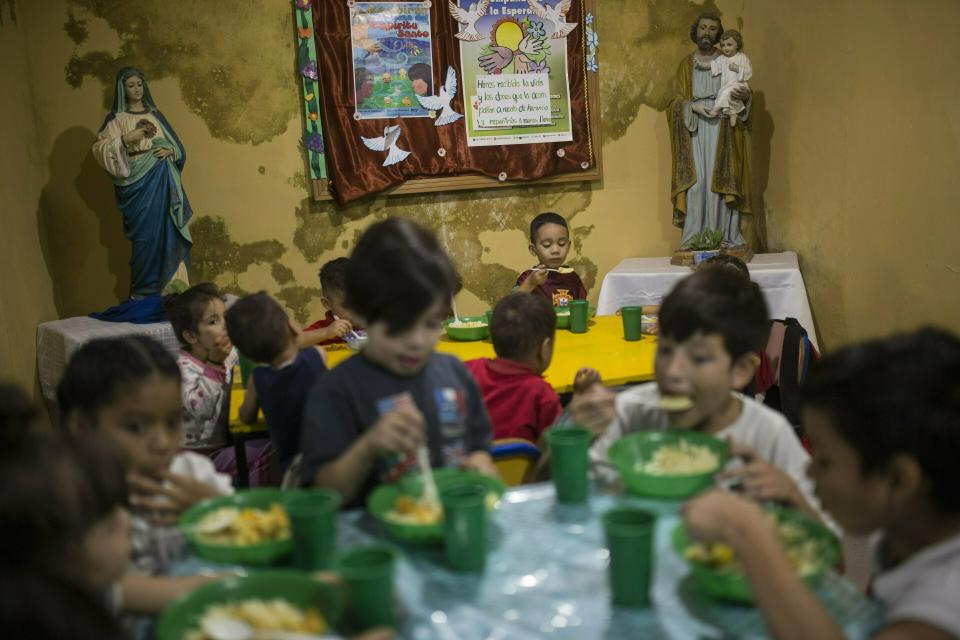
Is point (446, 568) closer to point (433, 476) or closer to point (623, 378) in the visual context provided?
point (433, 476)

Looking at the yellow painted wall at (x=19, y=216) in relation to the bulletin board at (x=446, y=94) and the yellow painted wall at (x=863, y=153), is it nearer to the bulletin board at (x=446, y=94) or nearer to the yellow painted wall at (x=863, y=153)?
the bulletin board at (x=446, y=94)

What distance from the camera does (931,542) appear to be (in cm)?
103

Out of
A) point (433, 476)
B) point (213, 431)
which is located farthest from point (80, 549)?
point (213, 431)

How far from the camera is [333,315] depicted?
11.9 ft

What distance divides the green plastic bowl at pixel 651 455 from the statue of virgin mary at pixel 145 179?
385 cm

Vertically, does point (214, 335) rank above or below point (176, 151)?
below

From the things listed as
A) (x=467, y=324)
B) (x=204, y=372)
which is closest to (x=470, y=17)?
(x=467, y=324)

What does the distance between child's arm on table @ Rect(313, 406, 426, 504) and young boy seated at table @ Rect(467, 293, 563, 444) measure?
80cm

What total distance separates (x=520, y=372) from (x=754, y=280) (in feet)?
9.33

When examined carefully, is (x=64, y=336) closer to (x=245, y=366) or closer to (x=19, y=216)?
Result: (x=19, y=216)

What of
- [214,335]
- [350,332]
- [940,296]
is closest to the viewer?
[214,335]

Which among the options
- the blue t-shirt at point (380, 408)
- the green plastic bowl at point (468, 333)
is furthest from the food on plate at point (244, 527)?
the green plastic bowl at point (468, 333)

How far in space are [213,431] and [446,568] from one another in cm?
177

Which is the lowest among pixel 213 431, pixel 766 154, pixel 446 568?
pixel 213 431
